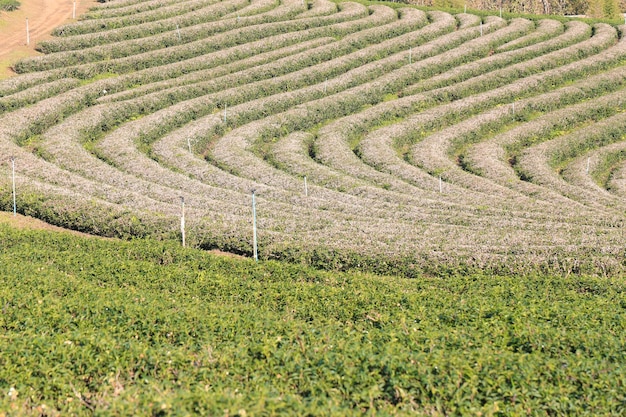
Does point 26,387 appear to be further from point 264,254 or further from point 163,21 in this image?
point 163,21

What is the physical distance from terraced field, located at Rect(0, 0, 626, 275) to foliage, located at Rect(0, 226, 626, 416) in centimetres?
469

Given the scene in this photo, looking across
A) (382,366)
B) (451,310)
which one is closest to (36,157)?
(451,310)

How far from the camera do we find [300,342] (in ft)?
56.8

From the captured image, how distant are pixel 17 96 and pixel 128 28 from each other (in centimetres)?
2011

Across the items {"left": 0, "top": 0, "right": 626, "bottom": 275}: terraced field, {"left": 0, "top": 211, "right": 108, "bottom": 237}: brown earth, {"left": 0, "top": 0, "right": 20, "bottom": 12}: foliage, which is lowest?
{"left": 0, "top": 211, "right": 108, "bottom": 237}: brown earth

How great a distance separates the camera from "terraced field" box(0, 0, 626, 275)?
31781 millimetres

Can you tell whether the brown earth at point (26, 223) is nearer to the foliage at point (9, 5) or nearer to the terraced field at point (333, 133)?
the terraced field at point (333, 133)

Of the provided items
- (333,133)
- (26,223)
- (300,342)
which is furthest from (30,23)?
(300,342)

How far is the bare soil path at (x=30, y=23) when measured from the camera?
6794 cm

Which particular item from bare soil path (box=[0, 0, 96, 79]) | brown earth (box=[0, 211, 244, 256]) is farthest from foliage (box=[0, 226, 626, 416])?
bare soil path (box=[0, 0, 96, 79])

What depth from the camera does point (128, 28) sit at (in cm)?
7519

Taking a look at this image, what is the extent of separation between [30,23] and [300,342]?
6805 centimetres

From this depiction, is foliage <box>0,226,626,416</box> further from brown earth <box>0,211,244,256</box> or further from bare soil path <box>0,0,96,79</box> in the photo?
bare soil path <box>0,0,96,79</box>

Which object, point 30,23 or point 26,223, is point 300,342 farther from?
point 30,23
